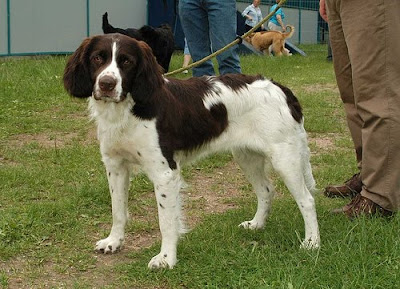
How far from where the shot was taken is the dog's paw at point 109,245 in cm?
360

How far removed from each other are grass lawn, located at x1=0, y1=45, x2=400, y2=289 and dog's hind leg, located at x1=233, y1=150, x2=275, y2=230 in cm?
11

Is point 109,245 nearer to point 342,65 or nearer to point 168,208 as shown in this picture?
point 168,208

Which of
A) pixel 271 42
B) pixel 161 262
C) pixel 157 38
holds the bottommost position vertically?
→ pixel 271 42

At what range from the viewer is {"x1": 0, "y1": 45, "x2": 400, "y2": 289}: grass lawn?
3.11m

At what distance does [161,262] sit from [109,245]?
1.50 ft

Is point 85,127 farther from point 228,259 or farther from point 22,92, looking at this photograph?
point 228,259

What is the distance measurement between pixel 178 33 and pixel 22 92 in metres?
11.2

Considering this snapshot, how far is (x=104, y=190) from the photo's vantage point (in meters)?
4.58

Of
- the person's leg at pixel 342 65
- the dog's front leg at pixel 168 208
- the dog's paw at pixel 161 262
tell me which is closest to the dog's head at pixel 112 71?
the dog's front leg at pixel 168 208

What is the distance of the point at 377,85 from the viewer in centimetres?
380

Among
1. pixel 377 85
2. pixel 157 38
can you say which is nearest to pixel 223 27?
pixel 377 85

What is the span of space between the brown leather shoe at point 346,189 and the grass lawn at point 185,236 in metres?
0.08

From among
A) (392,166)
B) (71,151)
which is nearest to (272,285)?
(392,166)

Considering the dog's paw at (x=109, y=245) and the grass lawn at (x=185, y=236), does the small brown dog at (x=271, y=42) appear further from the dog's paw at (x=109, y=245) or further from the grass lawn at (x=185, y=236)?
the dog's paw at (x=109, y=245)
